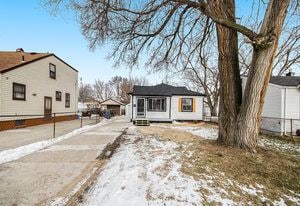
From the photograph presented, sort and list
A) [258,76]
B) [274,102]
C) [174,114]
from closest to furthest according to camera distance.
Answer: [258,76]
[274,102]
[174,114]

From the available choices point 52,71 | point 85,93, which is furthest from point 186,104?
point 85,93

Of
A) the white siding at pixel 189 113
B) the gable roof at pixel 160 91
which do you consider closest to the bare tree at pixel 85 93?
the gable roof at pixel 160 91

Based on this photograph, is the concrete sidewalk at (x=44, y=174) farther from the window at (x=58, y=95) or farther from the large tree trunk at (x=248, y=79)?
the window at (x=58, y=95)

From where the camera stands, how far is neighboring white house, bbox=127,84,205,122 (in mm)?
20391

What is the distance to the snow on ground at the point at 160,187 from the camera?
358 cm

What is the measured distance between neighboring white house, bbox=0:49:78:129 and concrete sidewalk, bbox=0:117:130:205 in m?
6.53

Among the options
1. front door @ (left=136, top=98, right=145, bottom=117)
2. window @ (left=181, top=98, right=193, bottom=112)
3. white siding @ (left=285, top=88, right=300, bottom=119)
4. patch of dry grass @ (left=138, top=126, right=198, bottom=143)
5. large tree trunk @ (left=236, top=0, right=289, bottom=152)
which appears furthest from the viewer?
window @ (left=181, top=98, right=193, bottom=112)

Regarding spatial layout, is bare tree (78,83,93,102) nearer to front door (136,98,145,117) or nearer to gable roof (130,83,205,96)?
gable roof (130,83,205,96)

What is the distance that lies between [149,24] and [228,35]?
3.90 meters

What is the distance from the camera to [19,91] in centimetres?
1452

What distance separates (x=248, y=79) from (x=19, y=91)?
13.7m

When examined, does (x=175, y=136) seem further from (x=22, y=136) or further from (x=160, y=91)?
(x=160, y=91)

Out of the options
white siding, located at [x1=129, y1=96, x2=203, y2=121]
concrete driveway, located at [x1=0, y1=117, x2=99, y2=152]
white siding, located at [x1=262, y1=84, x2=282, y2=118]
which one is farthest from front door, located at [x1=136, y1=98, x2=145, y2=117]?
white siding, located at [x1=262, y1=84, x2=282, y2=118]

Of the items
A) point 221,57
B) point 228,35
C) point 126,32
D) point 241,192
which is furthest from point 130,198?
point 126,32
